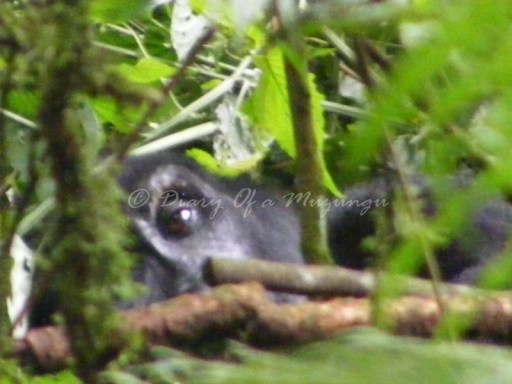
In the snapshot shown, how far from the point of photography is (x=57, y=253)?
1.39 feet

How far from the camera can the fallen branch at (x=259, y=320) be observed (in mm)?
477

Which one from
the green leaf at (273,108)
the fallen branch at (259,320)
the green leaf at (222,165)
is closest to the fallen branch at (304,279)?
the fallen branch at (259,320)

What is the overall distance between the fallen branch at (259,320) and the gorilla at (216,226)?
1.00 ft

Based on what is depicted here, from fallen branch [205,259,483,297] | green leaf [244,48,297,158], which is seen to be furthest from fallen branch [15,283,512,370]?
green leaf [244,48,297,158]

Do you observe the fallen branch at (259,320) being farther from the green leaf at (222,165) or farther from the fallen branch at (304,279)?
the green leaf at (222,165)

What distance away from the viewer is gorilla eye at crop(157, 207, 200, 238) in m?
1.01

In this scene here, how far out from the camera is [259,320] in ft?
1.57

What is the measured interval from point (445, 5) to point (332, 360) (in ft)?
0.45

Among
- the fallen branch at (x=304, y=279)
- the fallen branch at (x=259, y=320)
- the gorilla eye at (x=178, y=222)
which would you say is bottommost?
the fallen branch at (x=259, y=320)

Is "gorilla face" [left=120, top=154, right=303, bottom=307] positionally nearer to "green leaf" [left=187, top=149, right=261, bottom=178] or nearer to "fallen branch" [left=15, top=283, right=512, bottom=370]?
"green leaf" [left=187, top=149, right=261, bottom=178]

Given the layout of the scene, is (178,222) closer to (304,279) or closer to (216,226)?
(216,226)

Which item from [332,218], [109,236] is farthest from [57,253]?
[332,218]

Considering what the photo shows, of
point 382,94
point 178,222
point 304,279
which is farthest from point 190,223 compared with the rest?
point 382,94

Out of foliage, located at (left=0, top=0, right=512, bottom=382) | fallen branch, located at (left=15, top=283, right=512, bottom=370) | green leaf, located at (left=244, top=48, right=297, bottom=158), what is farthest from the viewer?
green leaf, located at (left=244, top=48, right=297, bottom=158)
